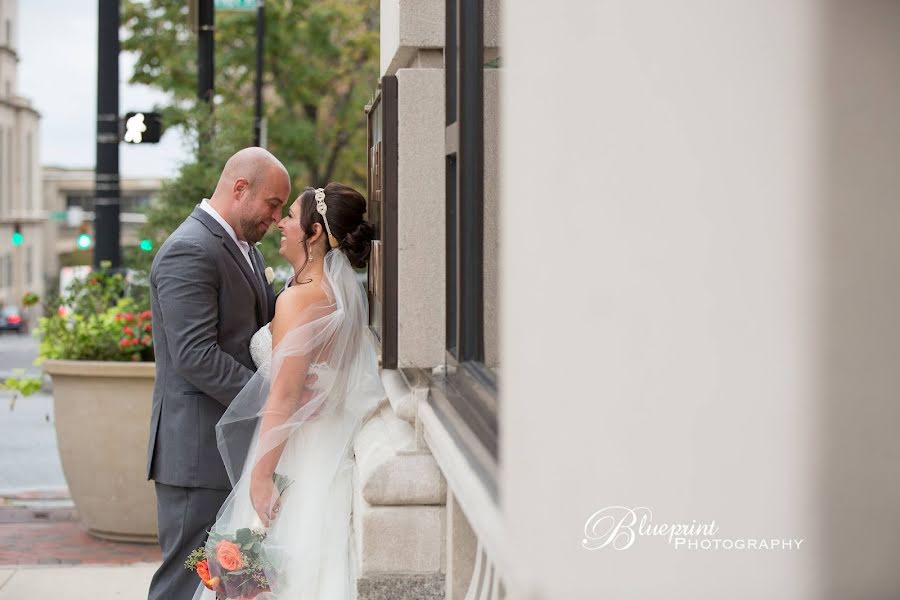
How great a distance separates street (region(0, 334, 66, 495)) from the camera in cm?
1022

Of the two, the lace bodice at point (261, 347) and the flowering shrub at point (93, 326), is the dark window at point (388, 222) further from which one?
the flowering shrub at point (93, 326)

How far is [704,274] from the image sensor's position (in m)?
1.54

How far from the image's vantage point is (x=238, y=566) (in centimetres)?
388

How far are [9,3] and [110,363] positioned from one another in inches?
2286

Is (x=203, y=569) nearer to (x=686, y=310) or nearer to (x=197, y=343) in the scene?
(x=197, y=343)

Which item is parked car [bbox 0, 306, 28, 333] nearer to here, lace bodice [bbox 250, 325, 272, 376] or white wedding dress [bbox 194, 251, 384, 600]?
lace bodice [bbox 250, 325, 272, 376]

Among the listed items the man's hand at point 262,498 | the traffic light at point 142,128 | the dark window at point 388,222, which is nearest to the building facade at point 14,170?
the traffic light at point 142,128

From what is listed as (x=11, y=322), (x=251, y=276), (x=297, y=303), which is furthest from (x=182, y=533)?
(x=11, y=322)

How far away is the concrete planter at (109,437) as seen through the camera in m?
7.27

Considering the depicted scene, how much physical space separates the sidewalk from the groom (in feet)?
6.19

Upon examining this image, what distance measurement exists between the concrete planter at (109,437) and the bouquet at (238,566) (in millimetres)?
3374

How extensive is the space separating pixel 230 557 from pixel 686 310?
266cm

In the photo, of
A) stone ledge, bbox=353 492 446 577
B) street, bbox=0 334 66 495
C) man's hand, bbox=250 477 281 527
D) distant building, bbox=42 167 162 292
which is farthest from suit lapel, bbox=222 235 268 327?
distant building, bbox=42 167 162 292

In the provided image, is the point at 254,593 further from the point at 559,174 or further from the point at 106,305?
the point at 106,305
